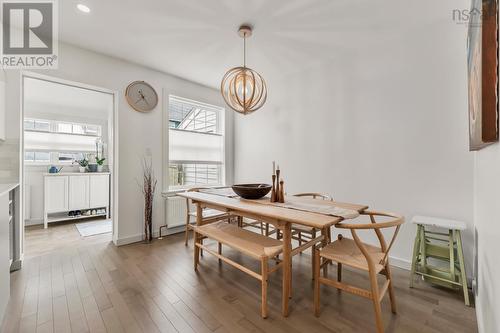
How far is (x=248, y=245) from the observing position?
1.81 m

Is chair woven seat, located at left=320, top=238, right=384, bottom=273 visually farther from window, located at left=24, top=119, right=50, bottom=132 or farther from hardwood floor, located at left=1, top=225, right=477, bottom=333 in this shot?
window, located at left=24, top=119, right=50, bottom=132

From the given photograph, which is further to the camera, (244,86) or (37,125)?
(37,125)

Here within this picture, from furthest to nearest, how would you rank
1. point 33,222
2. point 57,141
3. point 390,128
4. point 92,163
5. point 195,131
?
point 92,163
point 57,141
point 195,131
point 33,222
point 390,128

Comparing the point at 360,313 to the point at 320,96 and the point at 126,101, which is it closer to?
the point at 320,96

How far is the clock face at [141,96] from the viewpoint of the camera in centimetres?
310

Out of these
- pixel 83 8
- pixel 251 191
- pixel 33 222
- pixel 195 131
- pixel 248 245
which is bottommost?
pixel 33 222

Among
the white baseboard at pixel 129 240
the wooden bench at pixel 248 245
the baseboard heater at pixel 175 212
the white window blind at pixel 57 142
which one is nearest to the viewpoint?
the wooden bench at pixel 248 245

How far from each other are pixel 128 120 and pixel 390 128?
3433mm

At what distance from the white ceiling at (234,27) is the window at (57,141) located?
8.67 ft

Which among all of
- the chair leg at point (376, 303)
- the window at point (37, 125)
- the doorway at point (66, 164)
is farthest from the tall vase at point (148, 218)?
the window at point (37, 125)

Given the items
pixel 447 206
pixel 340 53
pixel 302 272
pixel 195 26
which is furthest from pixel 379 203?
pixel 195 26

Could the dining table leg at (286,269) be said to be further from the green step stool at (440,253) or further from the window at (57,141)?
the window at (57,141)

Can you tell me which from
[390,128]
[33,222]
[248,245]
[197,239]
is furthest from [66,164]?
[390,128]

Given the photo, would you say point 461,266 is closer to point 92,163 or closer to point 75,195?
point 75,195
